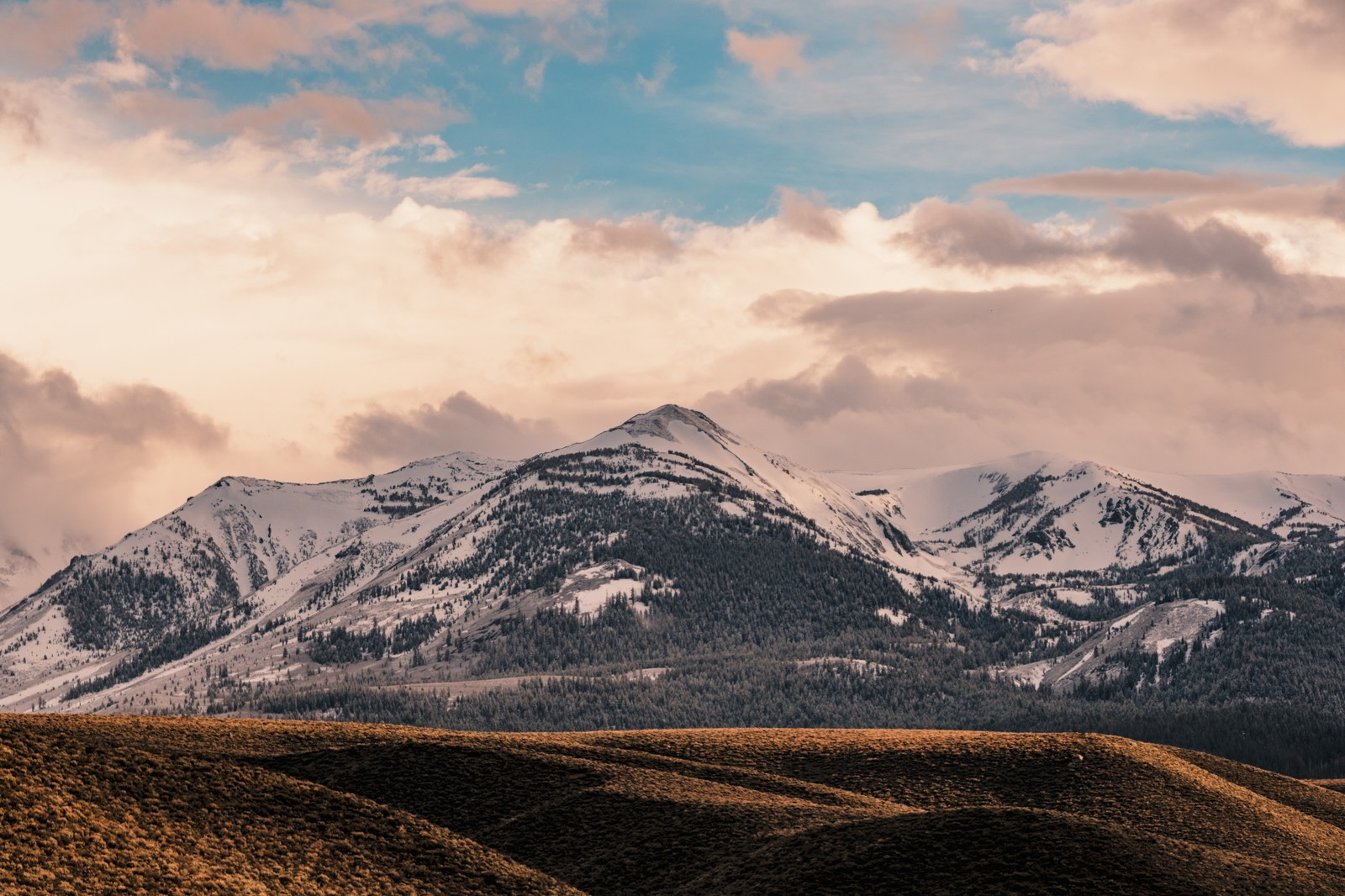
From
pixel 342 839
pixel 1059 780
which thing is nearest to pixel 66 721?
pixel 342 839

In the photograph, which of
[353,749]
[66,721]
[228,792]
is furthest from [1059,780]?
[66,721]

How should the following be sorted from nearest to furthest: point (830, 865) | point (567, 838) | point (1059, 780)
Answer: point (830, 865)
point (567, 838)
point (1059, 780)

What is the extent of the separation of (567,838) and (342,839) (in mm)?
20279

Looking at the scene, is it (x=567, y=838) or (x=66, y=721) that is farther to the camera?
(x=66, y=721)

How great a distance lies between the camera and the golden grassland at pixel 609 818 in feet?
307

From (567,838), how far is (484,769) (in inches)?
800

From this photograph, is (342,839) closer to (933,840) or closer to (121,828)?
(121,828)

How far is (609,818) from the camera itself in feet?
392

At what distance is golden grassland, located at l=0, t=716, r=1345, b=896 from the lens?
9356 centimetres

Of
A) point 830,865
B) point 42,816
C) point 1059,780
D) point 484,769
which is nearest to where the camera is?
point 42,816

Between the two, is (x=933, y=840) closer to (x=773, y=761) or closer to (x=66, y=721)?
(x=773, y=761)

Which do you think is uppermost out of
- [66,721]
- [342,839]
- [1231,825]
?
[66,721]

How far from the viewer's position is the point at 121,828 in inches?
3642

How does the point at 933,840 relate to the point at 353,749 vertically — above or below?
below
